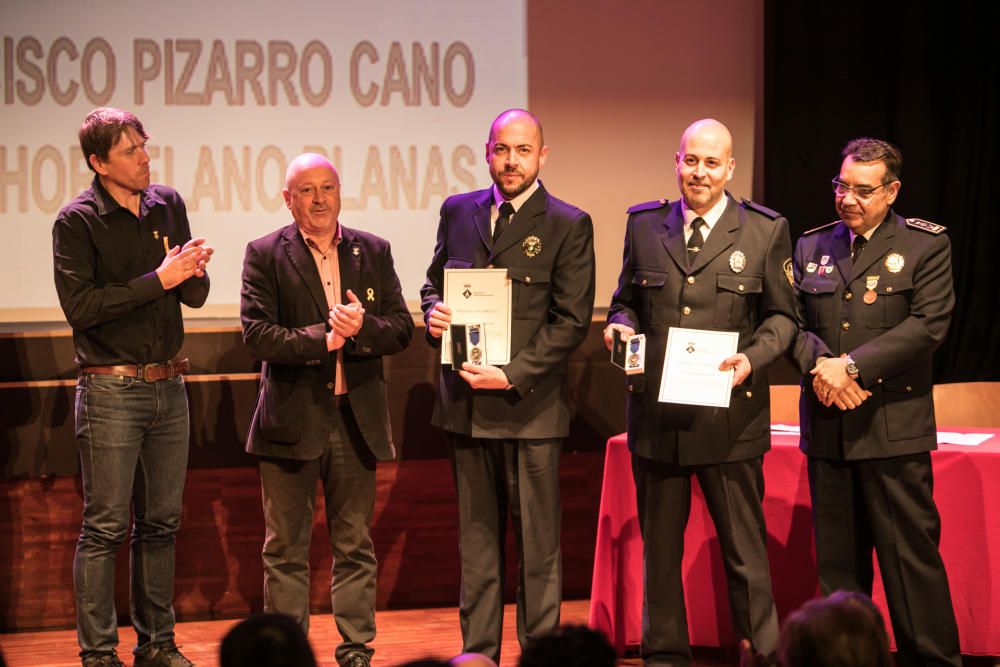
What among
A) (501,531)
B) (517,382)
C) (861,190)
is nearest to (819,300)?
(861,190)

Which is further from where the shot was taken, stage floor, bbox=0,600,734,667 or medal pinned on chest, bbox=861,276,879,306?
stage floor, bbox=0,600,734,667

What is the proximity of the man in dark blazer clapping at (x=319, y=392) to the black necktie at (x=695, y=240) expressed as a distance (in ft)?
3.30

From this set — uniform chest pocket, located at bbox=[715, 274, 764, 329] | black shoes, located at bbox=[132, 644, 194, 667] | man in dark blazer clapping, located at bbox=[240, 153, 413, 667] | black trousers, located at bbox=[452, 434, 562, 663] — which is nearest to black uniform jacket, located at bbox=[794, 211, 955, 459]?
uniform chest pocket, located at bbox=[715, 274, 764, 329]

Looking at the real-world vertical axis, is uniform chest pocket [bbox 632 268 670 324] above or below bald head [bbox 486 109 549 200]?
below

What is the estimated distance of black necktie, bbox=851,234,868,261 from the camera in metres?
3.79

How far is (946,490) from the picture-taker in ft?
13.1

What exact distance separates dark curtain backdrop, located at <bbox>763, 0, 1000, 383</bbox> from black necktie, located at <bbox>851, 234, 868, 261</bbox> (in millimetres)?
2105

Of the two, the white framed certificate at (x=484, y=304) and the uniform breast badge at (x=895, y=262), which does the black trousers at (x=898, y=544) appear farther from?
the white framed certificate at (x=484, y=304)

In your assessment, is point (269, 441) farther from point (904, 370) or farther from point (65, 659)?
point (904, 370)

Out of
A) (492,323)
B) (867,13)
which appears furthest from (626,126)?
(492,323)

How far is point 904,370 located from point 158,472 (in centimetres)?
252

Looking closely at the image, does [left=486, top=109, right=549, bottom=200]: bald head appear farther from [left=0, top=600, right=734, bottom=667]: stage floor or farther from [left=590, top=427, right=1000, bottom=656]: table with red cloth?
[left=0, top=600, right=734, bottom=667]: stage floor

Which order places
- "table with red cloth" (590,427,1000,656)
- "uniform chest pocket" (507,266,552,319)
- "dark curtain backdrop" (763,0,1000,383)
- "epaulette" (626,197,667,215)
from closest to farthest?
"uniform chest pocket" (507,266,552,319) < "epaulette" (626,197,667,215) < "table with red cloth" (590,427,1000,656) < "dark curtain backdrop" (763,0,1000,383)

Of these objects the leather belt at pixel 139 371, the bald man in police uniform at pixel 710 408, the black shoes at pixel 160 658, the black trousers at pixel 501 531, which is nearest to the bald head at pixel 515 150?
the bald man in police uniform at pixel 710 408
